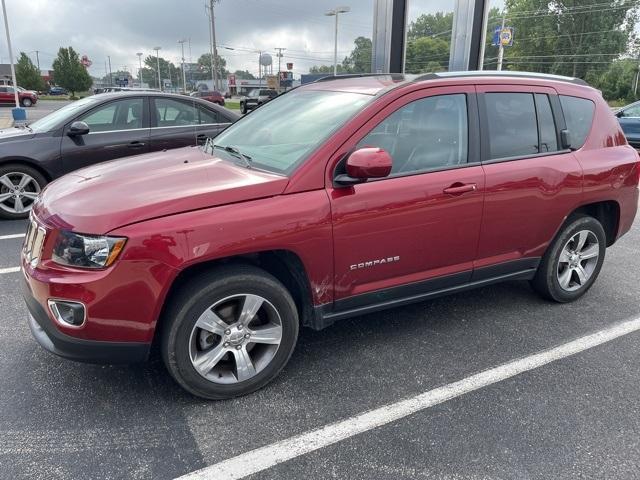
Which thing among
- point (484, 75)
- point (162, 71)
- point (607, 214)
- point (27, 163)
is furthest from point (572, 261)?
point (162, 71)

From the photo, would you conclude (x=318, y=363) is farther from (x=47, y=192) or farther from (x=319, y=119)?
(x=47, y=192)

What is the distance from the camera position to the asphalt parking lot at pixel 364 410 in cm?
231

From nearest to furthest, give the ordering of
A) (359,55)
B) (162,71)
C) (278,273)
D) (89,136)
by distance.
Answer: (278,273), (89,136), (359,55), (162,71)

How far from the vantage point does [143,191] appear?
8.64 feet

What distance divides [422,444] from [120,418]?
59.7 inches

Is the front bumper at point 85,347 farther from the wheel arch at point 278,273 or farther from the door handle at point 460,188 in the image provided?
the door handle at point 460,188

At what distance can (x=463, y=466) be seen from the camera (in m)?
2.31

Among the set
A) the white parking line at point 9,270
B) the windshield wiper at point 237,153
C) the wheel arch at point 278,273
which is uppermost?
the windshield wiper at point 237,153

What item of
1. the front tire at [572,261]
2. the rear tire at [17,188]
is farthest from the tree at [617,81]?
the rear tire at [17,188]

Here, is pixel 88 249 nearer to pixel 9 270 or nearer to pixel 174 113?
pixel 9 270

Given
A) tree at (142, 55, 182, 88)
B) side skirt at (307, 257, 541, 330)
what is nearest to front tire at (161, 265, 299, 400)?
side skirt at (307, 257, 541, 330)

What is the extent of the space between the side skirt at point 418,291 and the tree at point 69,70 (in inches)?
2448

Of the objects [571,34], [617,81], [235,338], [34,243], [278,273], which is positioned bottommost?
[235,338]

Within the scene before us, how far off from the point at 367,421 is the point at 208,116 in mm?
5697
